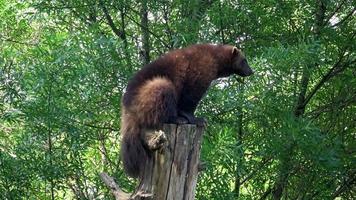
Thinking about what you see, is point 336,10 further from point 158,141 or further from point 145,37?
point 158,141

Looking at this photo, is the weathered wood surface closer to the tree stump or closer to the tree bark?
the tree stump

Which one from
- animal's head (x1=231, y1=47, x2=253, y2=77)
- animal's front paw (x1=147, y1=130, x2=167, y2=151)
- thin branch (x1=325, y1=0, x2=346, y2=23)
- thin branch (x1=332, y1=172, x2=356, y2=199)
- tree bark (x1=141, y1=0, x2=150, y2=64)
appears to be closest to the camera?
animal's front paw (x1=147, y1=130, x2=167, y2=151)

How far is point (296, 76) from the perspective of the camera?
6.16m

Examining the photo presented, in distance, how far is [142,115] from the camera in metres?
3.98

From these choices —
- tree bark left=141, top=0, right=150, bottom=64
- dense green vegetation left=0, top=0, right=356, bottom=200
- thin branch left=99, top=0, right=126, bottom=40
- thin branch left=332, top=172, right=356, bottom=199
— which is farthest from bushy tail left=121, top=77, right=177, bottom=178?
thin branch left=332, top=172, right=356, bottom=199

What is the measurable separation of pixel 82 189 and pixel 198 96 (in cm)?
185

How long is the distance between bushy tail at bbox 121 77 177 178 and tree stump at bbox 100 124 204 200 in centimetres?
36

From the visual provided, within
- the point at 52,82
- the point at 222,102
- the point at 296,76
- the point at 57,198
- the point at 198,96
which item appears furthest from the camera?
the point at 57,198

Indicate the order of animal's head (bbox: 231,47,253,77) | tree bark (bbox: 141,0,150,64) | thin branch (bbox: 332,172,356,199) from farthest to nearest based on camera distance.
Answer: thin branch (bbox: 332,172,356,199)
tree bark (bbox: 141,0,150,64)
animal's head (bbox: 231,47,253,77)

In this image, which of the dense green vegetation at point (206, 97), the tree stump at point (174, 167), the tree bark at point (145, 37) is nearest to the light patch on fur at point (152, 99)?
the tree stump at point (174, 167)

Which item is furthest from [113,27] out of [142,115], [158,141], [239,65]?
[158,141]

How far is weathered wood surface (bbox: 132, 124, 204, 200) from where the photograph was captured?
340 centimetres

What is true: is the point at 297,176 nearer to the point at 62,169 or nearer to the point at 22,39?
the point at 62,169

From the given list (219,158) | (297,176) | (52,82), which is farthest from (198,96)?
(297,176)
